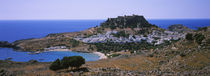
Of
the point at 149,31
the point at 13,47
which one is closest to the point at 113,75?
the point at 13,47

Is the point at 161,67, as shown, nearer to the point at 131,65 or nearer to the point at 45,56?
the point at 131,65

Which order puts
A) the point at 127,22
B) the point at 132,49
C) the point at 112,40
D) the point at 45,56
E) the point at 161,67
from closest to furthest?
the point at 161,67
the point at 45,56
the point at 132,49
the point at 112,40
the point at 127,22

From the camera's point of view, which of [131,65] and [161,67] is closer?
[161,67]

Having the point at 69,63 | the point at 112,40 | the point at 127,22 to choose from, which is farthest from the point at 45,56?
the point at 127,22

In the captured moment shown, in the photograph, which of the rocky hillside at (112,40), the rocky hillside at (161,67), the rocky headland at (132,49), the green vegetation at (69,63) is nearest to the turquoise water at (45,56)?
the rocky headland at (132,49)

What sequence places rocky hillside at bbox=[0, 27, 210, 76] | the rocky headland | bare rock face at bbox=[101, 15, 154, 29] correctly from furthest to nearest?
bare rock face at bbox=[101, 15, 154, 29] < the rocky headland < rocky hillside at bbox=[0, 27, 210, 76]

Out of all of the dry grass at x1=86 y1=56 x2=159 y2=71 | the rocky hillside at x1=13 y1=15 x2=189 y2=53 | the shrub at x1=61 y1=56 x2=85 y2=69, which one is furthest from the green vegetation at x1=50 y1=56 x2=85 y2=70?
the rocky hillside at x1=13 y1=15 x2=189 y2=53

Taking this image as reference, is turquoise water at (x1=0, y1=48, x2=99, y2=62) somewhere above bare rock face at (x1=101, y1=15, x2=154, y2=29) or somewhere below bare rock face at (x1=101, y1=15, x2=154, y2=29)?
below

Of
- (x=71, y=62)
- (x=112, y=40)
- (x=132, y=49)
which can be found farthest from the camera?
(x=112, y=40)

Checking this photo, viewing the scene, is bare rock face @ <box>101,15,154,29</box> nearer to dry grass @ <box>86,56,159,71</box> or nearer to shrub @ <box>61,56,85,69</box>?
dry grass @ <box>86,56,159,71</box>

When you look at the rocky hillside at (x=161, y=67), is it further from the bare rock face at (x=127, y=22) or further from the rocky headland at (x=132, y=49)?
the bare rock face at (x=127, y=22)

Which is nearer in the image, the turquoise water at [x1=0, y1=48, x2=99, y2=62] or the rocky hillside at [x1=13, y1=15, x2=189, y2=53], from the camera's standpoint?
the turquoise water at [x1=0, y1=48, x2=99, y2=62]

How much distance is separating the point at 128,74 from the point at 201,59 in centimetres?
1384

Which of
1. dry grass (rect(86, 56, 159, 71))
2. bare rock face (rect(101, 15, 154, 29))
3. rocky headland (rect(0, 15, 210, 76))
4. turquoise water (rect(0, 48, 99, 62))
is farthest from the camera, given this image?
bare rock face (rect(101, 15, 154, 29))
